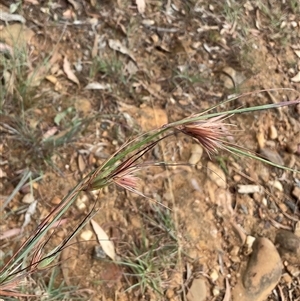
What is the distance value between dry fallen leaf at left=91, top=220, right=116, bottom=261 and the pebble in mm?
411

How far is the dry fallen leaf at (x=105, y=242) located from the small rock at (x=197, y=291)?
0.26 metres

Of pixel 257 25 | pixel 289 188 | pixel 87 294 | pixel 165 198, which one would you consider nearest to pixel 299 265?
pixel 289 188

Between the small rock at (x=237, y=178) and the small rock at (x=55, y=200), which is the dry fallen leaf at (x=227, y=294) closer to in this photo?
the small rock at (x=237, y=178)

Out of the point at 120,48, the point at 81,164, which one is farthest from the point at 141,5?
the point at 81,164

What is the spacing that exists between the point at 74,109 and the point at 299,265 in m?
0.95

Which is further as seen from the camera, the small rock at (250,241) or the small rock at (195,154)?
the small rock at (195,154)

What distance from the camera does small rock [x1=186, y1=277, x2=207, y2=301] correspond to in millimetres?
1759

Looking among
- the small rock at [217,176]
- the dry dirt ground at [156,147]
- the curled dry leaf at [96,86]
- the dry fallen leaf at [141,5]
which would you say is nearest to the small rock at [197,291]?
the dry dirt ground at [156,147]

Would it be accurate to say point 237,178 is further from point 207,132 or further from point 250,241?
point 207,132

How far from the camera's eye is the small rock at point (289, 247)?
190 centimetres

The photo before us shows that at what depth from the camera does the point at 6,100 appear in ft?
6.27

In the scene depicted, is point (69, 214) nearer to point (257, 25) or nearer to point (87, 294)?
point (87, 294)

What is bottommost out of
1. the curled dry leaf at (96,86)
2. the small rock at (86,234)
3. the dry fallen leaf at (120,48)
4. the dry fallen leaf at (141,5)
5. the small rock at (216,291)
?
the small rock at (216,291)

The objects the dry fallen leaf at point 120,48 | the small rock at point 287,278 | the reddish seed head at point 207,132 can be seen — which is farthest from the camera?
the dry fallen leaf at point 120,48
